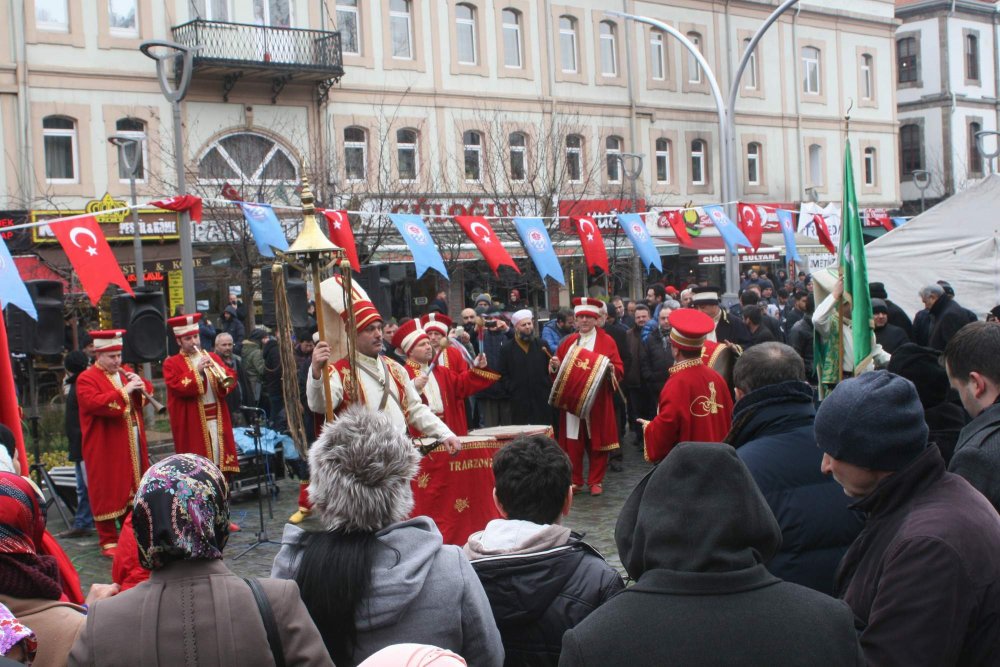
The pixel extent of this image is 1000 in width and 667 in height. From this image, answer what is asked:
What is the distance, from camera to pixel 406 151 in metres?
29.7

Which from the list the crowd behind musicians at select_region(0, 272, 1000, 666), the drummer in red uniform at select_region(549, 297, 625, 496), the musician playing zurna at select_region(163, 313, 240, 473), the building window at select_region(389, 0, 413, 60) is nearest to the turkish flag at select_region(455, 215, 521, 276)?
the drummer in red uniform at select_region(549, 297, 625, 496)

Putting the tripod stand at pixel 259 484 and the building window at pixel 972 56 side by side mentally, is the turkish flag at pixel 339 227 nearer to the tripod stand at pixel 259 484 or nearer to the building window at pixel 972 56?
the tripod stand at pixel 259 484

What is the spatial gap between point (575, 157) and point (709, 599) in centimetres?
3124

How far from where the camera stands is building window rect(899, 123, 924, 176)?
5036cm

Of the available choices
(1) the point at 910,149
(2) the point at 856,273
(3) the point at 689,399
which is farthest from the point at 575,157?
(2) the point at 856,273

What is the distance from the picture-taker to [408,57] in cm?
3006

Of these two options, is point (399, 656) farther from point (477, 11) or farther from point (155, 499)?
point (477, 11)

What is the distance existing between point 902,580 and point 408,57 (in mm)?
28784

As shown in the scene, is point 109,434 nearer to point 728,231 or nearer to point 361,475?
point 361,475

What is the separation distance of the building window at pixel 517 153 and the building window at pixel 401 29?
3706 millimetres

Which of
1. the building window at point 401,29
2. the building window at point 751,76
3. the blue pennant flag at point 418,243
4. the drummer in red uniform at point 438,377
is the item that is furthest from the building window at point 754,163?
the drummer in red uniform at point 438,377

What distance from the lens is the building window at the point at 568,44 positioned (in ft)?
109

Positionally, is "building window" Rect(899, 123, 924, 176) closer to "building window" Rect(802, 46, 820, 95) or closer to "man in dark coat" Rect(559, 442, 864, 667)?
"building window" Rect(802, 46, 820, 95)

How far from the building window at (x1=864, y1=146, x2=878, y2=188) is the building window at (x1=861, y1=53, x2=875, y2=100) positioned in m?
2.06
